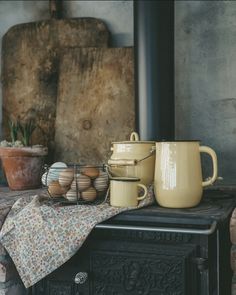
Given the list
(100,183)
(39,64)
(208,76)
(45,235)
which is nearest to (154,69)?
(208,76)

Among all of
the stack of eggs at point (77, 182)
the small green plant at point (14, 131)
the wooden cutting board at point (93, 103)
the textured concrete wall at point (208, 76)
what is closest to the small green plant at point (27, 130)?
the small green plant at point (14, 131)

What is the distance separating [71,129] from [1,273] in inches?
37.5

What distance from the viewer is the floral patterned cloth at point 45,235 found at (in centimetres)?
137

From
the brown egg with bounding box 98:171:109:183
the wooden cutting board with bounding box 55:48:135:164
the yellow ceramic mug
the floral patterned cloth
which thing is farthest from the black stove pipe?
the floral patterned cloth

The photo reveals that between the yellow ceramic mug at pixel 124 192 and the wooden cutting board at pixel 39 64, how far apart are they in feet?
3.16

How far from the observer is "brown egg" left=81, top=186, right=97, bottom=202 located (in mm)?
1551

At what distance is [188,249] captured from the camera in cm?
135

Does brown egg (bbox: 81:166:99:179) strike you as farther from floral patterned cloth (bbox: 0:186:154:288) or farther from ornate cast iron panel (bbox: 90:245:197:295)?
ornate cast iron panel (bbox: 90:245:197:295)

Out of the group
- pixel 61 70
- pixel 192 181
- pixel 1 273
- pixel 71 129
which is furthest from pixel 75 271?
pixel 61 70

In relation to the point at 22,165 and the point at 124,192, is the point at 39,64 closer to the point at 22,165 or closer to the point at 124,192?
the point at 22,165

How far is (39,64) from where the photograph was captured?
7.93 ft

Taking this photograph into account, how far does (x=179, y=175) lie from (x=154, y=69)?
69 centimetres


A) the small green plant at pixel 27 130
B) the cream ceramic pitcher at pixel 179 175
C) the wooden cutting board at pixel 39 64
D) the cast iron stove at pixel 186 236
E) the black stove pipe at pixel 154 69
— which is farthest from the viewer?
the wooden cutting board at pixel 39 64

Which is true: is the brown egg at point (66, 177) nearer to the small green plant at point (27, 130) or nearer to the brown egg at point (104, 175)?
the brown egg at point (104, 175)
